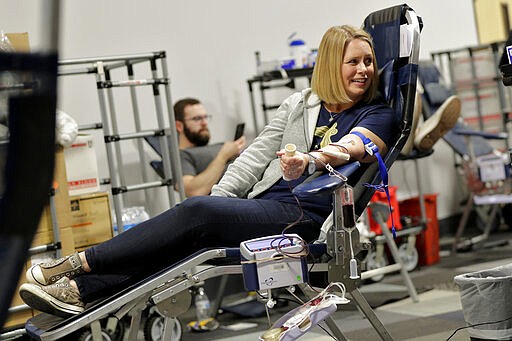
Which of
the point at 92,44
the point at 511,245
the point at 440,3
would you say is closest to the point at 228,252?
the point at 92,44

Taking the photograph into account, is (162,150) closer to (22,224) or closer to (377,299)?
(377,299)

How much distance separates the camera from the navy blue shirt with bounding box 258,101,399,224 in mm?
2869

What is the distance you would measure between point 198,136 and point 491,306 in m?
2.37

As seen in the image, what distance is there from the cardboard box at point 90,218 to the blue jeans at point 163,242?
51.3 inches

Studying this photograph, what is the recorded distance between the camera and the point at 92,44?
486 centimetres

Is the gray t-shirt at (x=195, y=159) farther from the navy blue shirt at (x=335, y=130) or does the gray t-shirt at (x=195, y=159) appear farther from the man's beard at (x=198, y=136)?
the navy blue shirt at (x=335, y=130)

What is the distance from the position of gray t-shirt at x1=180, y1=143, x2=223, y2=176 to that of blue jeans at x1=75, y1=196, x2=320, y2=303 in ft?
6.06

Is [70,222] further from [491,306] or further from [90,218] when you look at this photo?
[491,306]

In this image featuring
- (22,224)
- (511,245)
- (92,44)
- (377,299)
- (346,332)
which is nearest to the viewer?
(22,224)

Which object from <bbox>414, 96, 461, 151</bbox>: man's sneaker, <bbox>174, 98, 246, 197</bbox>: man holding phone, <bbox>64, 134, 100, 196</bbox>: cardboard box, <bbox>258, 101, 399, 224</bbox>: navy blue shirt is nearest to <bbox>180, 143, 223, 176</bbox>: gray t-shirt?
<bbox>174, 98, 246, 197</bbox>: man holding phone

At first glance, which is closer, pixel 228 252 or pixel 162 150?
pixel 228 252

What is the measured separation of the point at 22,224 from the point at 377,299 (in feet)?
12.5

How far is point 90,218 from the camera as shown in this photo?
4.04 metres

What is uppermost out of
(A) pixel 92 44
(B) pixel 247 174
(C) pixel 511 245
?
(A) pixel 92 44
